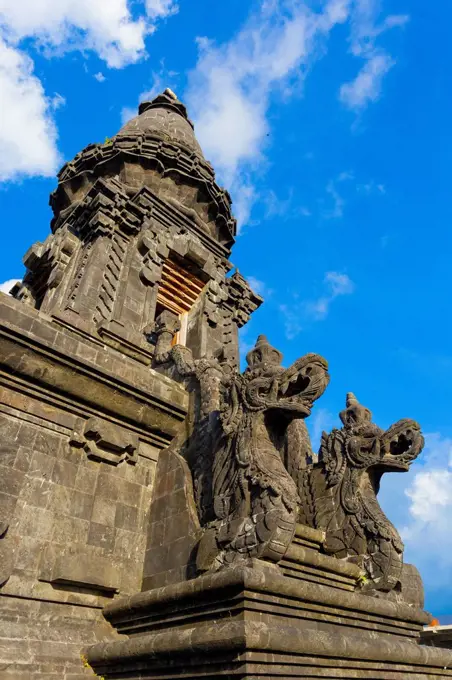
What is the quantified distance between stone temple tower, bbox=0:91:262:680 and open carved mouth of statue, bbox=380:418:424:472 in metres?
3.77

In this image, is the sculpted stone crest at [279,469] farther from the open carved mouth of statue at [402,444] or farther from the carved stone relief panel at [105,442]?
the carved stone relief panel at [105,442]

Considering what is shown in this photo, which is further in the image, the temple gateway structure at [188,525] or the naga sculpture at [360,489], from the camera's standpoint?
the naga sculpture at [360,489]

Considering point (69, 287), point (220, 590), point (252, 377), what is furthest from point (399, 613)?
point (69, 287)

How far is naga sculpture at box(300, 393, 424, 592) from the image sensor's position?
26.4ft

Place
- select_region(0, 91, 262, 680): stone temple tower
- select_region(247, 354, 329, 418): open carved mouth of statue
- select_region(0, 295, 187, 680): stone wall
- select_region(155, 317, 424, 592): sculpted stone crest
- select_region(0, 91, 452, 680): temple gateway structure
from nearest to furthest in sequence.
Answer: select_region(0, 91, 452, 680): temple gateway structure
select_region(155, 317, 424, 592): sculpted stone crest
select_region(0, 295, 187, 680): stone wall
select_region(0, 91, 262, 680): stone temple tower
select_region(247, 354, 329, 418): open carved mouth of statue

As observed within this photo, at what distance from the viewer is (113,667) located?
6656mm

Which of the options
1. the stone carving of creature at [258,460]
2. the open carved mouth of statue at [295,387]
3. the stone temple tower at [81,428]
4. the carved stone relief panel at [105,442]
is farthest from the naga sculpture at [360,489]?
the carved stone relief panel at [105,442]

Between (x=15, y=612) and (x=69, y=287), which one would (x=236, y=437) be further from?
(x=69, y=287)

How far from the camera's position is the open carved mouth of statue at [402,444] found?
8.77 metres

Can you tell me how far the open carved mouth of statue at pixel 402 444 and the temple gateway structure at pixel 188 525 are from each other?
0.03 m

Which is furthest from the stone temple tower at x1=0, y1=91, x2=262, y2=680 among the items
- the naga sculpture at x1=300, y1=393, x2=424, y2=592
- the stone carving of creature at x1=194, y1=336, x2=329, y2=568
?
the naga sculpture at x1=300, y1=393, x2=424, y2=592

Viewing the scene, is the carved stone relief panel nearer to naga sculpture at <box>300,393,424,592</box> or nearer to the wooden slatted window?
naga sculpture at <box>300,393,424,592</box>

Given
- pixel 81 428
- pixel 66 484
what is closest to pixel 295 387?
pixel 81 428

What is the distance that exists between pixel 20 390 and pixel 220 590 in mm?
4342
